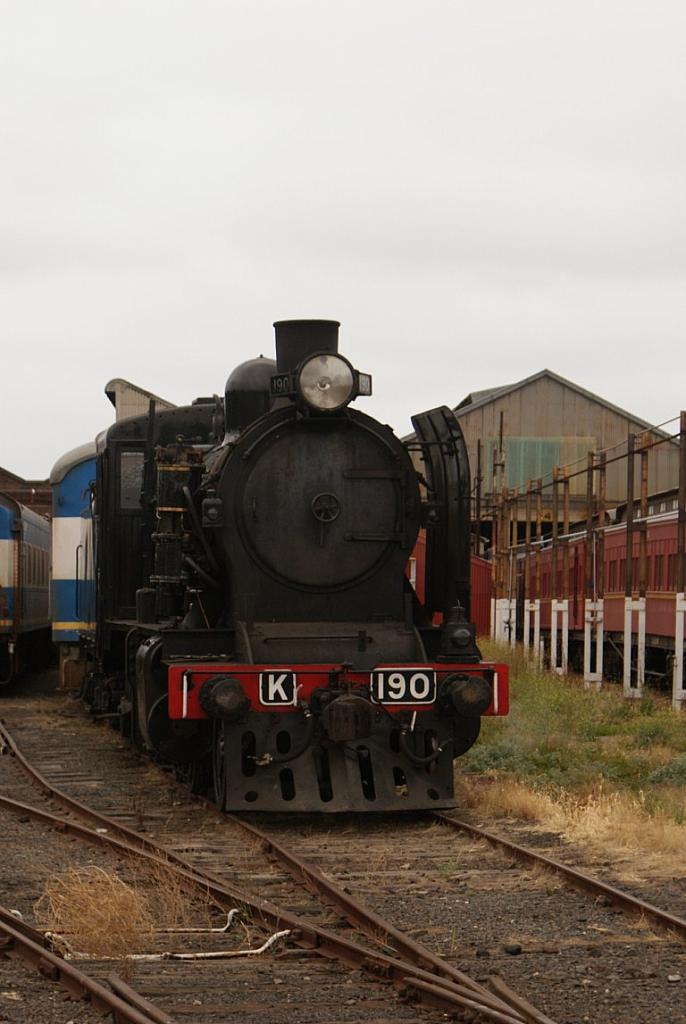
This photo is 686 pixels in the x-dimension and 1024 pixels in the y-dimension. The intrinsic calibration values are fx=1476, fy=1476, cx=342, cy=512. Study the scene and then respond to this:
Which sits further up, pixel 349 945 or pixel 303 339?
pixel 303 339

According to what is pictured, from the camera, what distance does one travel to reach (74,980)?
567 cm

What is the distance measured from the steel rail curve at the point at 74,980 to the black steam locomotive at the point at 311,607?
3243 millimetres

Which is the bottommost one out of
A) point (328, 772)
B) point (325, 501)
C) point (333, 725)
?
point (328, 772)

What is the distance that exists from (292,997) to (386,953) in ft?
2.57

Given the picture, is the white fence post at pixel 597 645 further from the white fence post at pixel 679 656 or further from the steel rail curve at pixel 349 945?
the steel rail curve at pixel 349 945

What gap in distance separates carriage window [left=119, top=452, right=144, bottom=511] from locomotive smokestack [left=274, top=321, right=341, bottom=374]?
9.76 ft

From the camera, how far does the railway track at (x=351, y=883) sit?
5598 millimetres

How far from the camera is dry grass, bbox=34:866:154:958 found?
20.9ft

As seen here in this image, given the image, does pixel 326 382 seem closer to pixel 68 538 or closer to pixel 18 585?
pixel 68 538

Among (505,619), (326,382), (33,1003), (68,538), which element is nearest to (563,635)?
(68,538)

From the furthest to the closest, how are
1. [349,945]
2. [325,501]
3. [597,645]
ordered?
[597,645]
[325,501]
[349,945]

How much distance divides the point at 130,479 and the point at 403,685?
14.8 feet

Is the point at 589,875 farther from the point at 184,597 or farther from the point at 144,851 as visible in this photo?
the point at 184,597

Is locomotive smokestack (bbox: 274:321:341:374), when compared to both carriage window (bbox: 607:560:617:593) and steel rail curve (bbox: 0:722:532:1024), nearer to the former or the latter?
steel rail curve (bbox: 0:722:532:1024)
